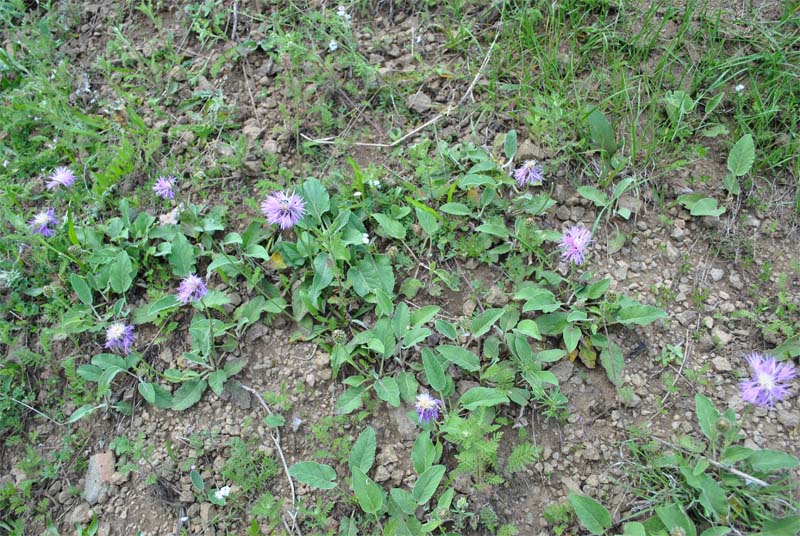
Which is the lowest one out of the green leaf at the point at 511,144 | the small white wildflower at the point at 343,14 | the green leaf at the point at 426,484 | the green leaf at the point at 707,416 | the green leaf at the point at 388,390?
the green leaf at the point at 426,484

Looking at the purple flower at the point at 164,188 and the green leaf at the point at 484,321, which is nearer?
the green leaf at the point at 484,321

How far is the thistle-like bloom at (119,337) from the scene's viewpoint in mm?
2826

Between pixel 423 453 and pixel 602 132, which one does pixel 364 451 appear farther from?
pixel 602 132

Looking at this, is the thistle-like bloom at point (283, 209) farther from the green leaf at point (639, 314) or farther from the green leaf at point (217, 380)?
the green leaf at point (639, 314)

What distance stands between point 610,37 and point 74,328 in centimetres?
325

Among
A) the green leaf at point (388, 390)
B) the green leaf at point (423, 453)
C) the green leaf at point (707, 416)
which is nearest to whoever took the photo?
the green leaf at point (707, 416)

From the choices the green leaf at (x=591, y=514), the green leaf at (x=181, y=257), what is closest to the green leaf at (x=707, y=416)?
the green leaf at (x=591, y=514)

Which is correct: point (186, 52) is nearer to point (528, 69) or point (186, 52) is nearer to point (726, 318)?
point (528, 69)

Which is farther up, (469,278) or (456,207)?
(456,207)

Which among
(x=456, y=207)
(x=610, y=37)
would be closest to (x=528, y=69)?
(x=610, y=37)

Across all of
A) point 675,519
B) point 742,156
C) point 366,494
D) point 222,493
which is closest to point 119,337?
point 222,493

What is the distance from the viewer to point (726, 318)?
259 centimetres

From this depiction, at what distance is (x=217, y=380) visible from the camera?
2682 mm

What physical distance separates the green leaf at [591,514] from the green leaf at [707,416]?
49 centimetres
